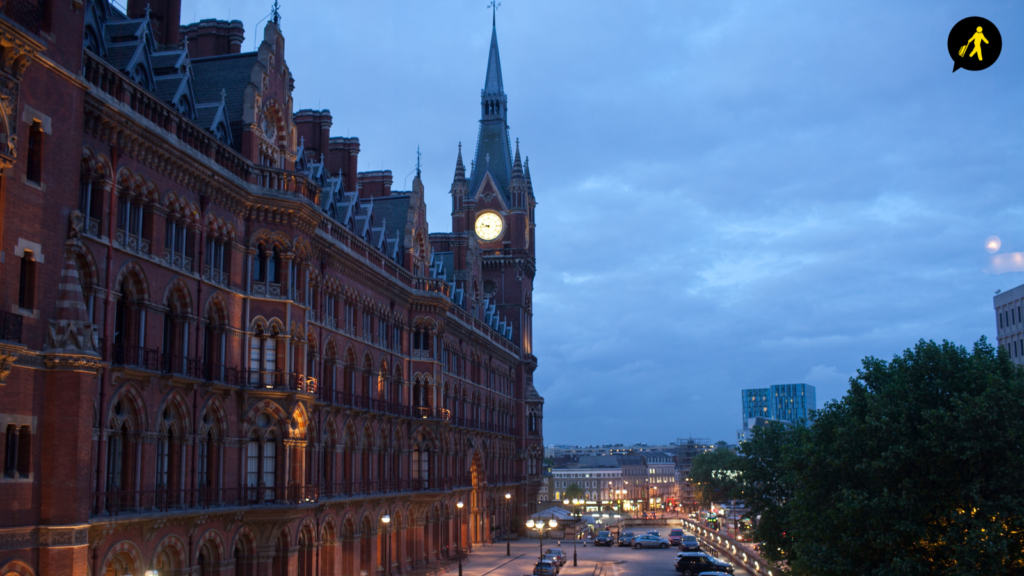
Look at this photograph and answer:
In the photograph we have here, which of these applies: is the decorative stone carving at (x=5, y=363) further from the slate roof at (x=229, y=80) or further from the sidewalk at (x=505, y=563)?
the sidewalk at (x=505, y=563)

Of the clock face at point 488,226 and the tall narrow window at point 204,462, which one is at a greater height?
the clock face at point 488,226

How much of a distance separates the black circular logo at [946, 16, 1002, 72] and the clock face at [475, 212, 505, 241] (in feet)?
320

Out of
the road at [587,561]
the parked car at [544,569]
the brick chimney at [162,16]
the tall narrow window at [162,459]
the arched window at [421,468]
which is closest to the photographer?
the tall narrow window at [162,459]

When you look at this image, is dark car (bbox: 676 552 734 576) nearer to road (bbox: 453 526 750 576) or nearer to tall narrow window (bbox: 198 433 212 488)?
road (bbox: 453 526 750 576)

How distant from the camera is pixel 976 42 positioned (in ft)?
39.1

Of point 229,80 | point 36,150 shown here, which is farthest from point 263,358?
point 36,150

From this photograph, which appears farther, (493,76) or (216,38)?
(493,76)

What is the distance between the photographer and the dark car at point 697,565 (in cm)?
6544

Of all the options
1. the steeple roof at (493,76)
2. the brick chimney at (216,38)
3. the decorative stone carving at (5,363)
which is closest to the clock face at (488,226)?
the steeple roof at (493,76)

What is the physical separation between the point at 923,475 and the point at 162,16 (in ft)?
125

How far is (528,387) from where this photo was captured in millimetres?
110938

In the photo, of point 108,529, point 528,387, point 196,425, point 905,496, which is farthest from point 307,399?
point 528,387

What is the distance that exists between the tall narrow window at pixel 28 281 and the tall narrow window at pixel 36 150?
222 centimetres

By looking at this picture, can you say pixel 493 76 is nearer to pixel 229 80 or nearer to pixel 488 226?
pixel 488 226
